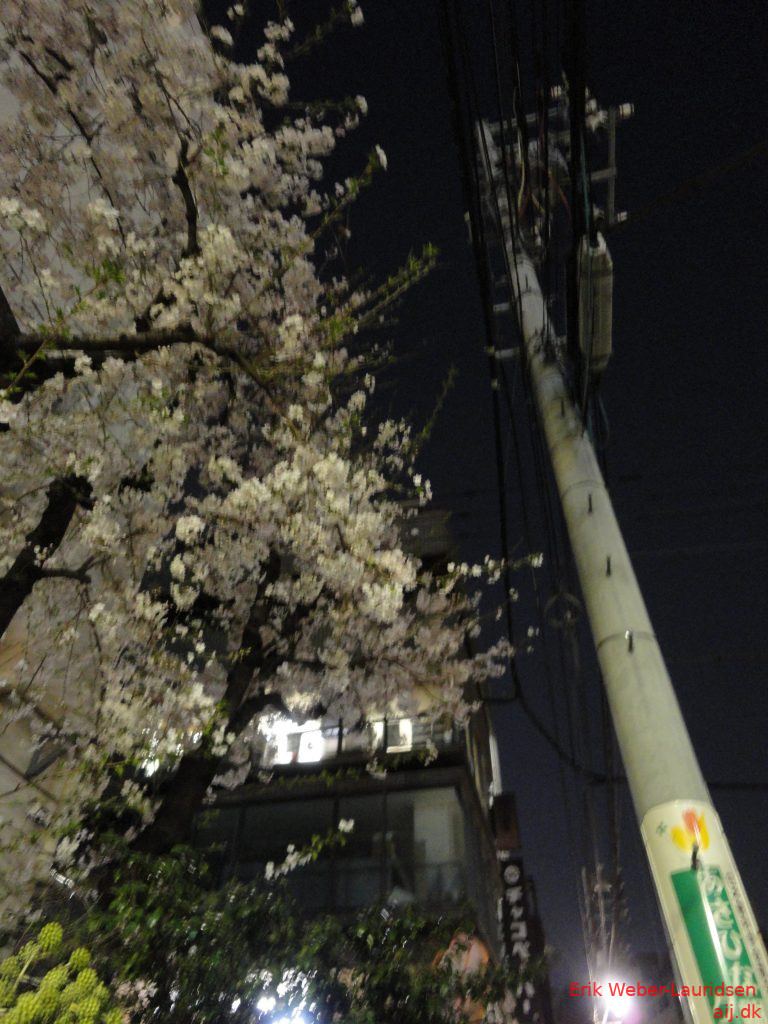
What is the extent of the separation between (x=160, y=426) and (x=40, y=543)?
173 centimetres

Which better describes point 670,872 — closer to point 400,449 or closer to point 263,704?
point 263,704

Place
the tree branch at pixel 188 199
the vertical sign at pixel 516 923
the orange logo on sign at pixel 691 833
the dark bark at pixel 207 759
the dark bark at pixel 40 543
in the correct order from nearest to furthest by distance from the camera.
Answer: the orange logo on sign at pixel 691 833
the dark bark at pixel 40 543
the tree branch at pixel 188 199
the dark bark at pixel 207 759
the vertical sign at pixel 516 923

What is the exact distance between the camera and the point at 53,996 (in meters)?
4.53

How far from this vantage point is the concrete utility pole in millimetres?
2270

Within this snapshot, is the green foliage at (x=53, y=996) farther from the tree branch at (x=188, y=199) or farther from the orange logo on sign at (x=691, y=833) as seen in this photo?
the tree branch at (x=188, y=199)

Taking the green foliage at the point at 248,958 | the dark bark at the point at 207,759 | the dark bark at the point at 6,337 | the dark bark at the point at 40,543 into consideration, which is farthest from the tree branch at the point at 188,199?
the green foliage at the point at 248,958

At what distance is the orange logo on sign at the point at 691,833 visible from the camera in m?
2.49

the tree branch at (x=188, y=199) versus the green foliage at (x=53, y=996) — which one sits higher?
the tree branch at (x=188, y=199)

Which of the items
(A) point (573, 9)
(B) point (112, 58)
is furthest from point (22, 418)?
(A) point (573, 9)

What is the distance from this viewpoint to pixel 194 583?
34.7 feet

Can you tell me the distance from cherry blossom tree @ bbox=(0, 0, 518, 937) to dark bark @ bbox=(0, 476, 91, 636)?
4 centimetres

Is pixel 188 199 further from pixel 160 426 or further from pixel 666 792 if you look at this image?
pixel 666 792

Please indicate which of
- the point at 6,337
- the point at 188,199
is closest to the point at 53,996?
the point at 6,337

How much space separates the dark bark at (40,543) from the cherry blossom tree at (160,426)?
4 cm
